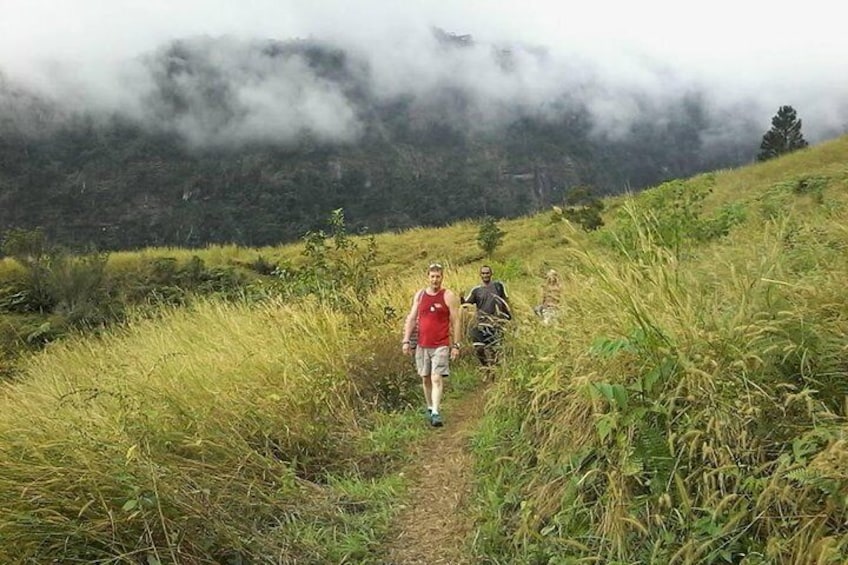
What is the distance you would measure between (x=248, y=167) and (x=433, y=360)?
134596mm

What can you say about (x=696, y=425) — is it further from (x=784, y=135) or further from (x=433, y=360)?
(x=784, y=135)

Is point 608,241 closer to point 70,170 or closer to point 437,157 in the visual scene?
point 70,170

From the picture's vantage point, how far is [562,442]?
3881mm

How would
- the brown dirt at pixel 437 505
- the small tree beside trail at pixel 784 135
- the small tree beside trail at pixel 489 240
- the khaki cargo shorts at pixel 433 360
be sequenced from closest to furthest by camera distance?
the brown dirt at pixel 437 505, the khaki cargo shorts at pixel 433 360, the small tree beside trail at pixel 489 240, the small tree beside trail at pixel 784 135

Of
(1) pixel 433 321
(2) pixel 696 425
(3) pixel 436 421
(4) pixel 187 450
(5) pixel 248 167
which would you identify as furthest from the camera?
(5) pixel 248 167

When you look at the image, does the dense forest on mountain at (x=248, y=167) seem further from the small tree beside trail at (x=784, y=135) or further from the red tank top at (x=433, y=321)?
the red tank top at (x=433, y=321)

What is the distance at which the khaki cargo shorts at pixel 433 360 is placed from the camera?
23.3 ft

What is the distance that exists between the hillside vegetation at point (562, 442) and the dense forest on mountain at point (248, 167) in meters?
64.3

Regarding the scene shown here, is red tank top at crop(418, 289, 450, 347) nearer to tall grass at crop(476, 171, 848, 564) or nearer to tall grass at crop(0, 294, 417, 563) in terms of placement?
tall grass at crop(0, 294, 417, 563)

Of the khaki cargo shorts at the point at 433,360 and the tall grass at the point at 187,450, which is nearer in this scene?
the tall grass at the point at 187,450

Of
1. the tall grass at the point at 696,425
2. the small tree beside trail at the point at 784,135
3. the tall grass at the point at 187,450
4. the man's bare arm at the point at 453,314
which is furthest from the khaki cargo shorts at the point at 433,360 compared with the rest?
the small tree beside trail at the point at 784,135

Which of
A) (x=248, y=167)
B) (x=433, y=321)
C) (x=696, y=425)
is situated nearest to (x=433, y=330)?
(x=433, y=321)

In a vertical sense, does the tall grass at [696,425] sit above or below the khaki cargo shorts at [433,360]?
above

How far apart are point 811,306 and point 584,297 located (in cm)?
166
